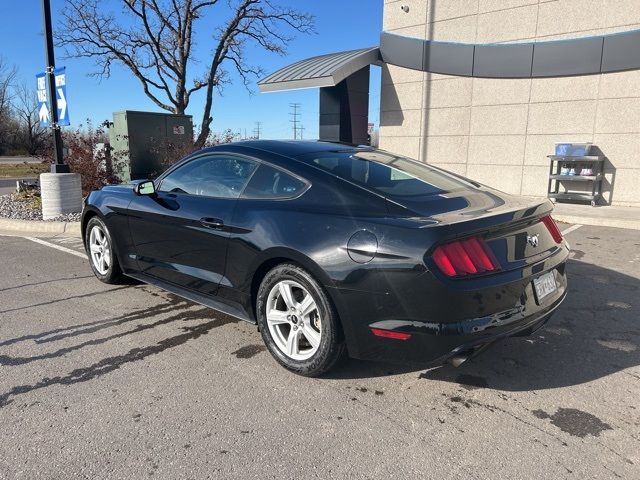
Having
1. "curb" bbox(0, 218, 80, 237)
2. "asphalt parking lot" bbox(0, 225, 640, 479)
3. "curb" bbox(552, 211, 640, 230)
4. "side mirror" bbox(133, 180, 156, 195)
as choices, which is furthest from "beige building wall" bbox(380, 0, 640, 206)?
"side mirror" bbox(133, 180, 156, 195)

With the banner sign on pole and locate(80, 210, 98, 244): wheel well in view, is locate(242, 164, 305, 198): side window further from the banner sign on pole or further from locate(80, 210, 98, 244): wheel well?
the banner sign on pole

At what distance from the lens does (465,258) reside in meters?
2.69

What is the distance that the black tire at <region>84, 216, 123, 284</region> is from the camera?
496 cm

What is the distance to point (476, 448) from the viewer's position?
2.47 metres

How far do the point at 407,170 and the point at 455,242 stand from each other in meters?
1.22

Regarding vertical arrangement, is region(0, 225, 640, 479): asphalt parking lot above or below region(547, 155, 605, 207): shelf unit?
→ below

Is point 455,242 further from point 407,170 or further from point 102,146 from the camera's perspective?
point 102,146

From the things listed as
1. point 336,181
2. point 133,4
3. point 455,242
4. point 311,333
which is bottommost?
point 311,333

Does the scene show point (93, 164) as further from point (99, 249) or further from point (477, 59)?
point (477, 59)

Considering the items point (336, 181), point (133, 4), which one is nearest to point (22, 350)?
point (336, 181)

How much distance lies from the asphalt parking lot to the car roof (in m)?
1.44

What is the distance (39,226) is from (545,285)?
841 centimetres

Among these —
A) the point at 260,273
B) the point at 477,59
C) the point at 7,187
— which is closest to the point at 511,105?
the point at 477,59

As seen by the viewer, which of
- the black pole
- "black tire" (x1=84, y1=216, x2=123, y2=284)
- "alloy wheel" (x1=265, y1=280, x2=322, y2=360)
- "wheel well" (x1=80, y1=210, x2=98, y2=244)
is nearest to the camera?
"alloy wheel" (x1=265, y1=280, x2=322, y2=360)
